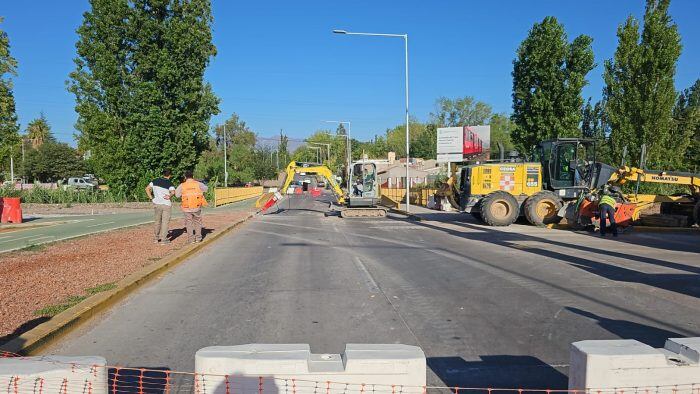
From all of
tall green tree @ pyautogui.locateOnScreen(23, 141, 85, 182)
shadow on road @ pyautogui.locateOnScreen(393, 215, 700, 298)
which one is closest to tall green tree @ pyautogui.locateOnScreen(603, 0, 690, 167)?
shadow on road @ pyautogui.locateOnScreen(393, 215, 700, 298)

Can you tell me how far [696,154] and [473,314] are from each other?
46.0m

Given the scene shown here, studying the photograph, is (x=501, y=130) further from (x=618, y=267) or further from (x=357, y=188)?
(x=618, y=267)

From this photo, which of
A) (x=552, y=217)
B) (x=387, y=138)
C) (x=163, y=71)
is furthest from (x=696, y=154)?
(x=387, y=138)

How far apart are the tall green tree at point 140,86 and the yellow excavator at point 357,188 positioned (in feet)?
47.4

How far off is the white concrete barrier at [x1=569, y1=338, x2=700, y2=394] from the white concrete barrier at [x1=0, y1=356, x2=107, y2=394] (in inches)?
131

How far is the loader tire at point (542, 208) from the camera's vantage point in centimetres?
2072

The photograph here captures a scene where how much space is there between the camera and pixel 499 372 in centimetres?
507

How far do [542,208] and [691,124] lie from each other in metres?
21.7

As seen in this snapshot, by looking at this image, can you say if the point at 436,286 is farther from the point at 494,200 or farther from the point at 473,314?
the point at 494,200

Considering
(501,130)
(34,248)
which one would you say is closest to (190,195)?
(34,248)

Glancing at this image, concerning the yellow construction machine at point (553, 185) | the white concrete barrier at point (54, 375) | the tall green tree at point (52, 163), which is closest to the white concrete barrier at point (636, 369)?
the white concrete barrier at point (54, 375)

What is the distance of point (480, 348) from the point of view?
5797 mm

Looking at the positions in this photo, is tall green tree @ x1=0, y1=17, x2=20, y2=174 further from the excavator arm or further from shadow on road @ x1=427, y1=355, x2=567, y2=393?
shadow on road @ x1=427, y1=355, x2=567, y2=393

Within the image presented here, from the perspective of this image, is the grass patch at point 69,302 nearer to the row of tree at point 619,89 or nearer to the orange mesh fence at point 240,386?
the orange mesh fence at point 240,386
